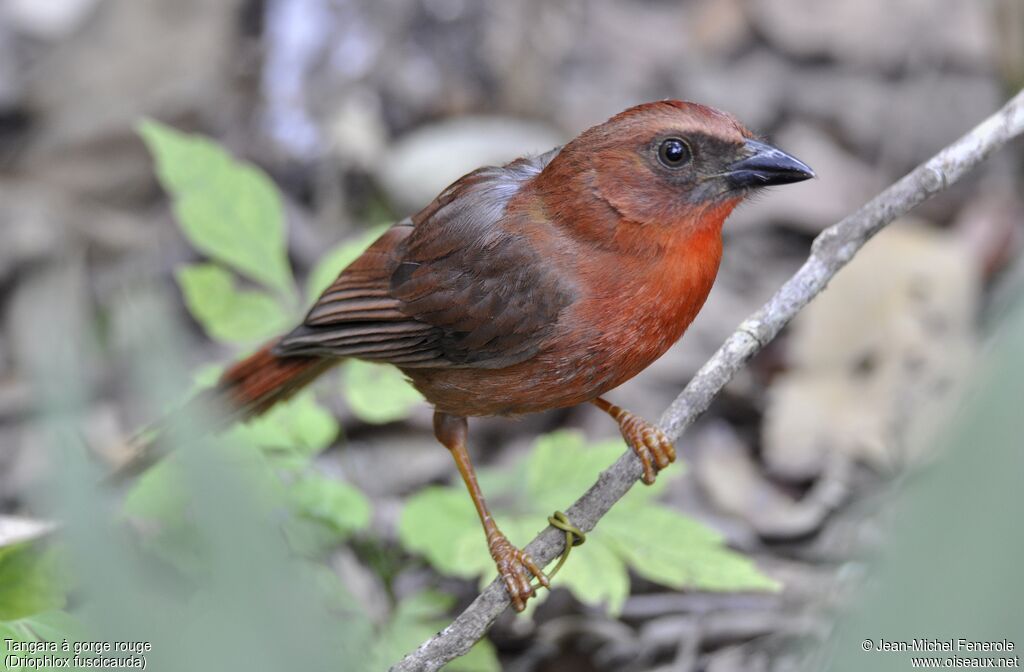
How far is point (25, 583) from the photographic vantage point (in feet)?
8.55

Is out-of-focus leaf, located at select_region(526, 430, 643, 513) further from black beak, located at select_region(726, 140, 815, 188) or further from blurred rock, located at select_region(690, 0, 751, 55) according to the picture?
blurred rock, located at select_region(690, 0, 751, 55)

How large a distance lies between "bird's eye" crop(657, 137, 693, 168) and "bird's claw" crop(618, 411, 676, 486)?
68 cm

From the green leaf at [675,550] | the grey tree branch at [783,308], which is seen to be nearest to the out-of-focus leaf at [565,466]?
the green leaf at [675,550]

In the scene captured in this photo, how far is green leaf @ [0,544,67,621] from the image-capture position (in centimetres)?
253

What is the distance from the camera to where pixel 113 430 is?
4.79m

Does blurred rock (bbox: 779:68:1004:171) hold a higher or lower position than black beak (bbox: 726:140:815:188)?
higher

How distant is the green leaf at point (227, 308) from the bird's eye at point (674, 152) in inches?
53.4

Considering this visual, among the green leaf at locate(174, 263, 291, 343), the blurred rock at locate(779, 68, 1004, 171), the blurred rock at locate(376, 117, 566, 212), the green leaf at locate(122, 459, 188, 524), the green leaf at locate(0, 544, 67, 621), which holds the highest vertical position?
the blurred rock at locate(376, 117, 566, 212)

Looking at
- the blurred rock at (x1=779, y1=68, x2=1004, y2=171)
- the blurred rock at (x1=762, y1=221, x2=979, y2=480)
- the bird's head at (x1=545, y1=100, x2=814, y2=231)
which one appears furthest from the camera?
the blurred rock at (x1=779, y1=68, x2=1004, y2=171)

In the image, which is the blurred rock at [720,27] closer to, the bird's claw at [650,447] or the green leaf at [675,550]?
the bird's claw at [650,447]

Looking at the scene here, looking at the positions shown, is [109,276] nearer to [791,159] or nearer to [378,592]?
[378,592]

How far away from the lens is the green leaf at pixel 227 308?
338 centimetres

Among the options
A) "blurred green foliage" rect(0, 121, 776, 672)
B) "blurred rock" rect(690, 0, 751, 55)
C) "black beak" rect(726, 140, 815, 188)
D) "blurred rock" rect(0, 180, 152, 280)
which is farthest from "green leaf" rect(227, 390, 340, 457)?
"blurred rock" rect(690, 0, 751, 55)

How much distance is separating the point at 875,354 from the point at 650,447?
6.25 feet
